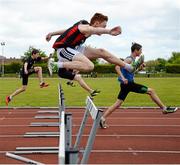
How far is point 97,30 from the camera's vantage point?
655cm

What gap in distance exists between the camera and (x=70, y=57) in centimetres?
719

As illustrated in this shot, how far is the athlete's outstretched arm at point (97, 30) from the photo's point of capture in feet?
20.5

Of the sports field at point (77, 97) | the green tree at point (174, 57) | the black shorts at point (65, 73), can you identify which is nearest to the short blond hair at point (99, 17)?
the black shorts at point (65, 73)

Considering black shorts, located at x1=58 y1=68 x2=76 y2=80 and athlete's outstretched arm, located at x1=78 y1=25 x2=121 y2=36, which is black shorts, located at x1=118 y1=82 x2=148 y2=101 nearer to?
black shorts, located at x1=58 y1=68 x2=76 y2=80

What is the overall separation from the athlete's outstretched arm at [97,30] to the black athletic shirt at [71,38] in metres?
0.15

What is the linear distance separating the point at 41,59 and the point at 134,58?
236 inches

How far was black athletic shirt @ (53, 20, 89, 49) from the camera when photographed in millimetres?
7043

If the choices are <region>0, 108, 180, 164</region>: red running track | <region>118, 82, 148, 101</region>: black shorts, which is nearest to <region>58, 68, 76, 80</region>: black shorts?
<region>0, 108, 180, 164</region>: red running track

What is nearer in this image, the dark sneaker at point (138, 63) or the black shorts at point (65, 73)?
the black shorts at point (65, 73)

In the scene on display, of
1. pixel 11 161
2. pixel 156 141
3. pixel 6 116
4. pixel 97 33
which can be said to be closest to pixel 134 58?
pixel 156 141

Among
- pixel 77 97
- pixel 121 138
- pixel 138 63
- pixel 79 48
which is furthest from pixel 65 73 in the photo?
pixel 77 97

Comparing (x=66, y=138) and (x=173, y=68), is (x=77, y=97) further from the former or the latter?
(x=173, y=68)

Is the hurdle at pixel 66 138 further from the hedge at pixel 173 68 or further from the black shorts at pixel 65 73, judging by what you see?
the hedge at pixel 173 68

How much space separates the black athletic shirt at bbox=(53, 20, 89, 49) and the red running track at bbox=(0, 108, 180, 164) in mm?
1729
